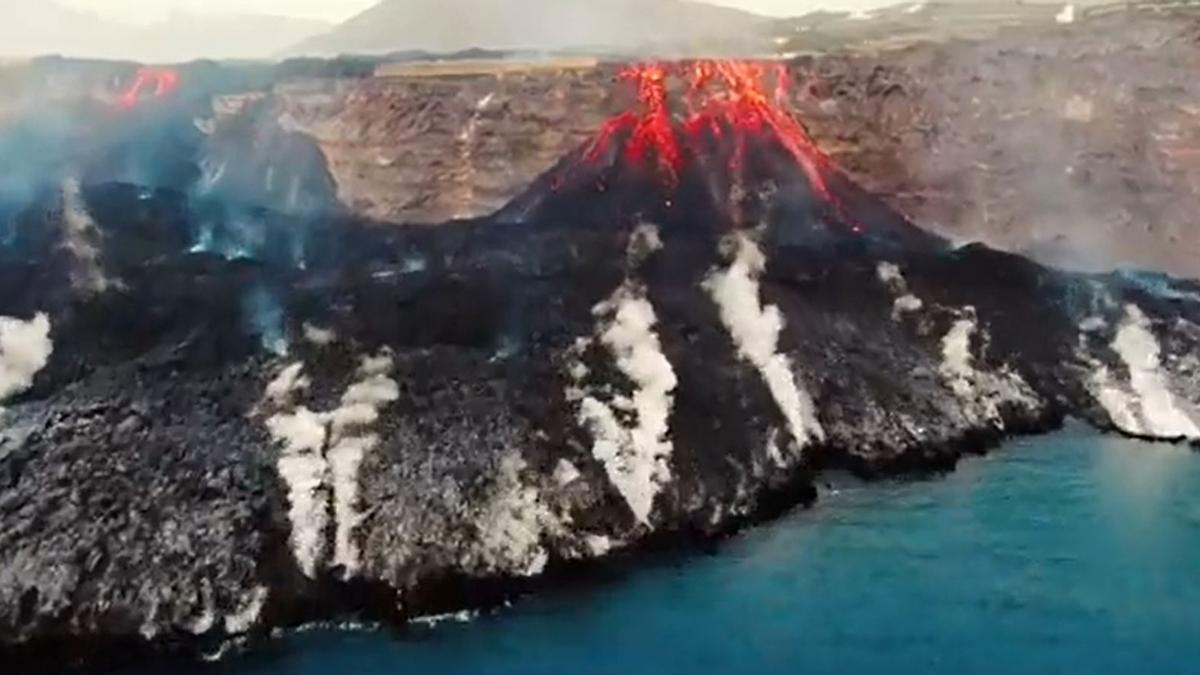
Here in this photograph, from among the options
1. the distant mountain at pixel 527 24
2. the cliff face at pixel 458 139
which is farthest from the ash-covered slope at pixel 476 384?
the distant mountain at pixel 527 24

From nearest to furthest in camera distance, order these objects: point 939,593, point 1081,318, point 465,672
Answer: point 465,672 → point 939,593 → point 1081,318

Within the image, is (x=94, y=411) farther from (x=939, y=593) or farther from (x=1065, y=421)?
(x=1065, y=421)

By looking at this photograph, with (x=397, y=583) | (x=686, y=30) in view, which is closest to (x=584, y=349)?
(x=397, y=583)

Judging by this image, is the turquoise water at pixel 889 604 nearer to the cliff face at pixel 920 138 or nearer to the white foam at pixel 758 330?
the white foam at pixel 758 330

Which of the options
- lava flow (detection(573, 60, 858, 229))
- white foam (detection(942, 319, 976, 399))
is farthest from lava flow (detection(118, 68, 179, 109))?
white foam (detection(942, 319, 976, 399))

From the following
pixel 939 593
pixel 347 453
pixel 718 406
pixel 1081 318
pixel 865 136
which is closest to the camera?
pixel 939 593

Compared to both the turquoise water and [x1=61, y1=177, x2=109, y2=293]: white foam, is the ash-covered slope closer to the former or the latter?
[x1=61, y1=177, x2=109, y2=293]: white foam

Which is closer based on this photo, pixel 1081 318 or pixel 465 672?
pixel 465 672
